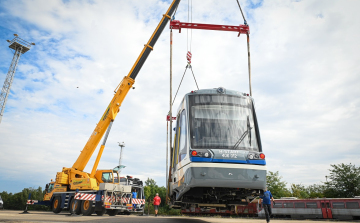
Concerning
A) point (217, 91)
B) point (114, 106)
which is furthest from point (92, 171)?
point (217, 91)

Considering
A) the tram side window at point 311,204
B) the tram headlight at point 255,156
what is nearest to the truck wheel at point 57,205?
the tram headlight at point 255,156

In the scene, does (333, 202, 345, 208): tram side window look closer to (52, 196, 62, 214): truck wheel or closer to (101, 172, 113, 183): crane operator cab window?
(101, 172, 113, 183): crane operator cab window

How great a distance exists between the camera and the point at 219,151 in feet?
22.3

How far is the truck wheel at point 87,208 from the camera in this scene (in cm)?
1547

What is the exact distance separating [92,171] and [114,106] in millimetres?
4595

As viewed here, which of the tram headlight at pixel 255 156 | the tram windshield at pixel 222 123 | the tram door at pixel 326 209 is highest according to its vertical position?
the tram windshield at pixel 222 123

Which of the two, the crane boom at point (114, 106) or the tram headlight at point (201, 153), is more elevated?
the crane boom at point (114, 106)

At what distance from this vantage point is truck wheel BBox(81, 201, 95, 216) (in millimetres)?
15474

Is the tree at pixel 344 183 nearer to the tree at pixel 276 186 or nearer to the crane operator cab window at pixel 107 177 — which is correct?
the tree at pixel 276 186

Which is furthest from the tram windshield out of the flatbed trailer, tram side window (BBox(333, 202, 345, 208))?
tram side window (BBox(333, 202, 345, 208))

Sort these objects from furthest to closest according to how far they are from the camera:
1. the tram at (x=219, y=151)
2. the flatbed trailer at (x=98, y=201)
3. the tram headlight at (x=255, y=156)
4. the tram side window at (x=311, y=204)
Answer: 1. the tram side window at (x=311, y=204)
2. the flatbed trailer at (x=98, y=201)
3. the tram headlight at (x=255, y=156)
4. the tram at (x=219, y=151)

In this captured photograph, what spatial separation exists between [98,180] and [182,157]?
12.2 meters

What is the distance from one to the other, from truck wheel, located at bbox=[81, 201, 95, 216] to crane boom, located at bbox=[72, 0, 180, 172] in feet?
6.48

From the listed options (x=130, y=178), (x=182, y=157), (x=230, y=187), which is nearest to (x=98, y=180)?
(x=130, y=178)
